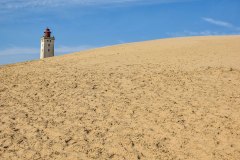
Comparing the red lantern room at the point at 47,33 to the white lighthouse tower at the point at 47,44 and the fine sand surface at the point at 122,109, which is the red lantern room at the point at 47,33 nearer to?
the white lighthouse tower at the point at 47,44

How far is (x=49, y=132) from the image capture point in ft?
38.5

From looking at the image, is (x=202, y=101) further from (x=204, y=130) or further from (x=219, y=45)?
(x=219, y=45)

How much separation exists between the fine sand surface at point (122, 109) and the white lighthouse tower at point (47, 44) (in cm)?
2707

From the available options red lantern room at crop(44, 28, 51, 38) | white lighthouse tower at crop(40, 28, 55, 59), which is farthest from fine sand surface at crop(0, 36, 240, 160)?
red lantern room at crop(44, 28, 51, 38)

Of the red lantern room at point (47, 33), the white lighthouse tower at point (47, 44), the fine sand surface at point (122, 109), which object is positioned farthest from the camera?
the red lantern room at point (47, 33)

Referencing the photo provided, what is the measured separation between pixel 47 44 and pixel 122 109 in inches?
1421

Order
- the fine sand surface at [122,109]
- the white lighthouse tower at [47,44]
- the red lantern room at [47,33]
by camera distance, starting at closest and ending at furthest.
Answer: the fine sand surface at [122,109] → the white lighthouse tower at [47,44] → the red lantern room at [47,33]

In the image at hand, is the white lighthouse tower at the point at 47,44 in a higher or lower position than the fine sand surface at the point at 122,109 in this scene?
lower

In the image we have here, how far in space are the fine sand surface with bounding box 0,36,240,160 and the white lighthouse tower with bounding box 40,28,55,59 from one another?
2707cm

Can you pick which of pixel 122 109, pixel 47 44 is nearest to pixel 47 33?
pixel 47 44

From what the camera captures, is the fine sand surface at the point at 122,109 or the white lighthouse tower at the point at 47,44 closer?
the fine sand surface at the point at 122,109

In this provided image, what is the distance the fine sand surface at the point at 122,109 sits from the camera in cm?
1084

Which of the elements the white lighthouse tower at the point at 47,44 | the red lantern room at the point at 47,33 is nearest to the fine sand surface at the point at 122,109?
the white lighthouse tower at the point at 47,44

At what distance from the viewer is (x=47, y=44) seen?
157 feet
